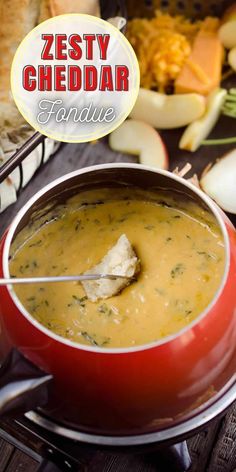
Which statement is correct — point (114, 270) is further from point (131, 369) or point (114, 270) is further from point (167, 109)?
point (167, 109)

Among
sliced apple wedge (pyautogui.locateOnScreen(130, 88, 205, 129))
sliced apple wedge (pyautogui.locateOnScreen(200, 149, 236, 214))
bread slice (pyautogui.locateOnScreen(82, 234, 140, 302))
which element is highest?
bread slice (pyautogui.locateOnScreen(82, 234, 140, 302))

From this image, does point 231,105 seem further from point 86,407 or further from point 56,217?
point 86,407

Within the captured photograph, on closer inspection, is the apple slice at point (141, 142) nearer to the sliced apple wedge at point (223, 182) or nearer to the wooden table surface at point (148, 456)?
the sliced apple wedge at point (223, 182)

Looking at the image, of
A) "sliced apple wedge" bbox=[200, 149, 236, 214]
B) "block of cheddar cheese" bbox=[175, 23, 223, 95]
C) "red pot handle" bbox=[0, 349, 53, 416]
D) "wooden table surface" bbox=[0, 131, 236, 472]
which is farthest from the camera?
"block of cheddar cheese" bbox=[175, 23, 223, 95]

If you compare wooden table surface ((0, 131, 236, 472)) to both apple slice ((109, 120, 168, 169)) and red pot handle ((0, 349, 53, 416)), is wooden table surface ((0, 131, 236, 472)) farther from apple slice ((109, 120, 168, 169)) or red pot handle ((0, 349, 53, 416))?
apple slice ((109, 120, 168, 169))

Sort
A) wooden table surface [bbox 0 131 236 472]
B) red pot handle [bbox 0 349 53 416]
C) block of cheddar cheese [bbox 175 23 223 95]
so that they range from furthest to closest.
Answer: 1. block of cheddar cheese [bbox 175 23 223 95]
2. wooden table surface [bbox 0 131 236 472]
3. red pot handle [bbox 0 349 53 416]

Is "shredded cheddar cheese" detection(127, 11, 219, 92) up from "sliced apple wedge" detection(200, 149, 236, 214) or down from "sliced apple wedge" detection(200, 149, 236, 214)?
up

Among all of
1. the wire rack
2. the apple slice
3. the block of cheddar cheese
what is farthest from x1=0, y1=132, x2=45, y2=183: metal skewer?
the block of cheddar cheese

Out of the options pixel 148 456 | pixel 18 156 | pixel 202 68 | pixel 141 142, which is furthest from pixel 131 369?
pixel 202 68

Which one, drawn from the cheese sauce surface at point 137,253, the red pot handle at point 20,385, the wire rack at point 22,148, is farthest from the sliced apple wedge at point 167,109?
the red pot handle at point 20,385
